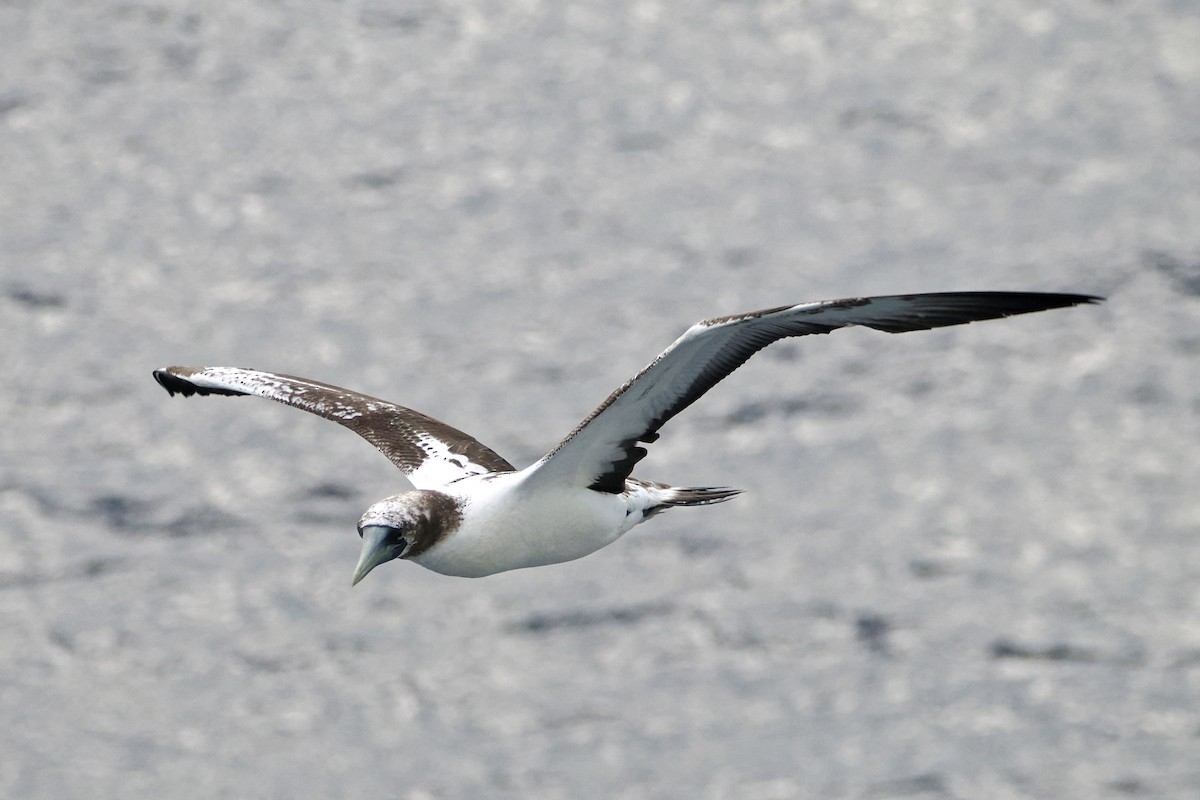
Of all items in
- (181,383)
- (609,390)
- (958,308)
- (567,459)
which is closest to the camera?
(958,308)

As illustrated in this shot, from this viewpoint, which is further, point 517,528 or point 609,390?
point 609,390

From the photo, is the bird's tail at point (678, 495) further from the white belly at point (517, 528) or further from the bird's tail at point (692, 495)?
the white belly at point (517, 528)

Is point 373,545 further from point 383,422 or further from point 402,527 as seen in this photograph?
point 383,422

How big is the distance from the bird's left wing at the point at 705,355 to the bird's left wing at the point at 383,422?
61.5 inches

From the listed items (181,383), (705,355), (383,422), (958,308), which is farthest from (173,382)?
(958,308)

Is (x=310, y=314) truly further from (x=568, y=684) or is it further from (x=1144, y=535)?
(x=1144, y=535)

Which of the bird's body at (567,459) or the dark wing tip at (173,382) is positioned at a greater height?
the dark wing tip at (173,382)

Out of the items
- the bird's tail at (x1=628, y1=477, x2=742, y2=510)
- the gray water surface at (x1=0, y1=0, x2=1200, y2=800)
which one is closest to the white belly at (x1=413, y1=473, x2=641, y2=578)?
the bird's tail at (x1=628, y1=477, x2=742, y2=510)

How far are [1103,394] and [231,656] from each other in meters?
21.6

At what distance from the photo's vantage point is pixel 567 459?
13.6 metres

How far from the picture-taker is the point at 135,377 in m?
45.2

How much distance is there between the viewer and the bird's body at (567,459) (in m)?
11.9

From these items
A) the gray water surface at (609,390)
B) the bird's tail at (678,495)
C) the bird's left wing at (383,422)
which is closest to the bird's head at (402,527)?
the bird's left wing at (383,422)

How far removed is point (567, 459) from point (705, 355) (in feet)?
4.98
